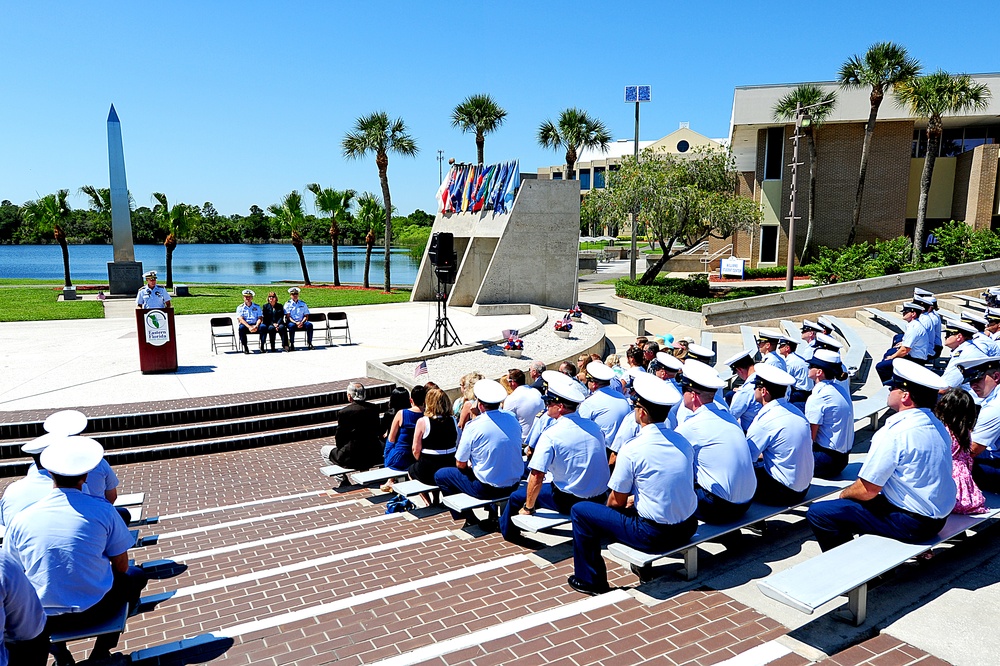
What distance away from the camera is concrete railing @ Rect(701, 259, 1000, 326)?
70.7 ft

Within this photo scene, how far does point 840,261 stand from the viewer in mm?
26031

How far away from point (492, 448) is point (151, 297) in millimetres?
9765

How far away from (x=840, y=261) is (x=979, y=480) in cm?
2292

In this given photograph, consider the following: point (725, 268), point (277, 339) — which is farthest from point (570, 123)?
point (277, 339)

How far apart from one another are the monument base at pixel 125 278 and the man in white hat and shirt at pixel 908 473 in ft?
98.2

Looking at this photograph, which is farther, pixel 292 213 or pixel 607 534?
pixel 292 213

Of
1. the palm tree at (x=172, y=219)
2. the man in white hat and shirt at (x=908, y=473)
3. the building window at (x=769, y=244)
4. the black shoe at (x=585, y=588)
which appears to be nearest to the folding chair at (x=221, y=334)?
the black shoe at (x=585, y=588)

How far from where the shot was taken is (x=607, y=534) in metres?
4.82

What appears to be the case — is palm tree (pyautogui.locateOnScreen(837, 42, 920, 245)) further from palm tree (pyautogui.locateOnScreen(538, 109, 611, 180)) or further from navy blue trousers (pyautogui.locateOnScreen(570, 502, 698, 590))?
navy blue trousers (pyautogui.locateOnScreen(570, 502, 698, 590))

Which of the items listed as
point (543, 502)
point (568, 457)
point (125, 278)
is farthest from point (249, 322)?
point (125, 278)

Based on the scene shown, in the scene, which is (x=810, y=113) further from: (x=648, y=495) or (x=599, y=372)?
(x=648, y=495)

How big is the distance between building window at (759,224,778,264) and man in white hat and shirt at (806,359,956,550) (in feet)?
115

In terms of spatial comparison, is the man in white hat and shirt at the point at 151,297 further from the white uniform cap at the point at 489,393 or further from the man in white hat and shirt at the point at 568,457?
the man in white hat and shirt at the point at 568,457

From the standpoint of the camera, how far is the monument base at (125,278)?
28391 millimetres
